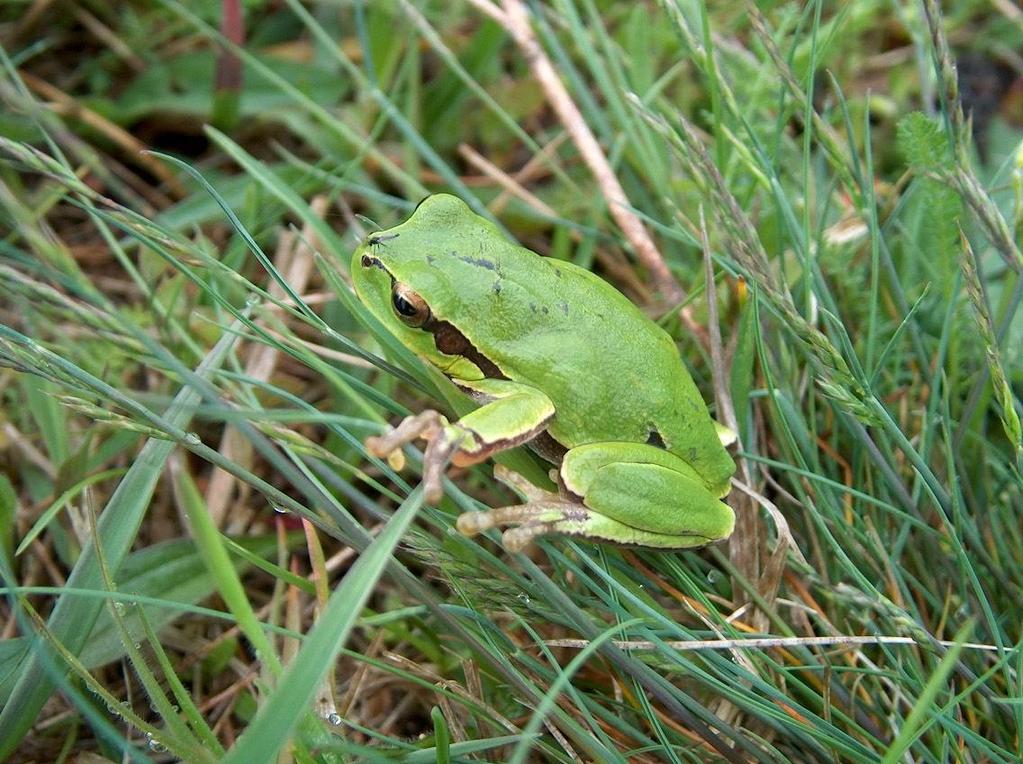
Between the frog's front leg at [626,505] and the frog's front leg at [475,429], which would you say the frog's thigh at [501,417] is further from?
the frog's front leg at [626,505]

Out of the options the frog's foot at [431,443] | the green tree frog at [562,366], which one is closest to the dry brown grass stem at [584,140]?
the green tree frog at [562,366]

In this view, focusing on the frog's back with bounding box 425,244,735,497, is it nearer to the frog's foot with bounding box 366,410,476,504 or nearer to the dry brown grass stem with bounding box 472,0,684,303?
the frog's foot with bounding box 366,410,476,504

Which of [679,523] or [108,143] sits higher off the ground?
[108,143]

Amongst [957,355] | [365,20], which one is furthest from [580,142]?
[957,355]

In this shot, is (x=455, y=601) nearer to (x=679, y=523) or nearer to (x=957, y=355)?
(x=679, y=523)

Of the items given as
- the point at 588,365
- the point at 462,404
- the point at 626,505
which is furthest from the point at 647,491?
the point at 462,404

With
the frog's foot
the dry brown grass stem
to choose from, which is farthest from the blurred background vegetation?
the frog's foot
